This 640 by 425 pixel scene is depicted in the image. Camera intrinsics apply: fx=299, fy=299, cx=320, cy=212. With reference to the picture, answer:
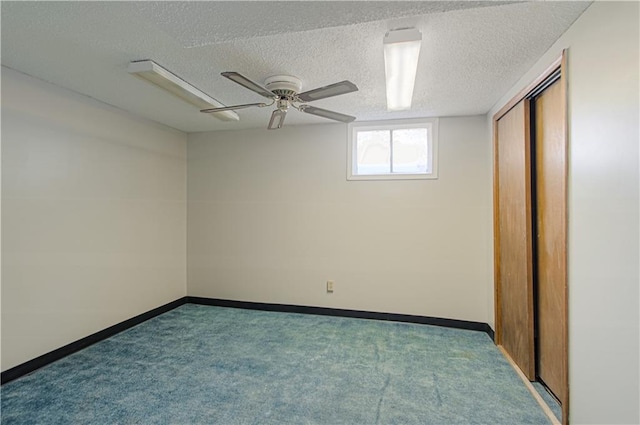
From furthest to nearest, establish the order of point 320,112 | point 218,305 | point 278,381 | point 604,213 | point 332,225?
point 218,305 < point 332,225 < point 320,112 < point 278,381 < point 604,213

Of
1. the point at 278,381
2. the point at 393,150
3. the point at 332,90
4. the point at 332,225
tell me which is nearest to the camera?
the point at 332,90

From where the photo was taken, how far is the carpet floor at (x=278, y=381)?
1.96 m

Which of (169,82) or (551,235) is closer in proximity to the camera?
(551,235)

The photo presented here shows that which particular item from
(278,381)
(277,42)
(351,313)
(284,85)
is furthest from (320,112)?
(351,313)

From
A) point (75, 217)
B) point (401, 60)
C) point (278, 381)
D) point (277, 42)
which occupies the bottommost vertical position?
point (278, 381)

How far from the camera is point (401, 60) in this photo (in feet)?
6.24

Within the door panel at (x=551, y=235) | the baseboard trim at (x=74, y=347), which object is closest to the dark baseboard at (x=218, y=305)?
the baseboard trim at (x=74, y=347)

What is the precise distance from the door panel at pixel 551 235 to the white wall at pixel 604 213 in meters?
0.15

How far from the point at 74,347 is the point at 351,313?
285 cm

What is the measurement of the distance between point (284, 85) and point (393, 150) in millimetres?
1830

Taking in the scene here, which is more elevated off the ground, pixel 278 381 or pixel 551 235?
pixel 551 235

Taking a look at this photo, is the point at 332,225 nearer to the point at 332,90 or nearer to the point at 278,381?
the point at 278,381

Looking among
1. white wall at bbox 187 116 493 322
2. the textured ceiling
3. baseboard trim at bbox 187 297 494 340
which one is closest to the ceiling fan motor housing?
the textured ceiling

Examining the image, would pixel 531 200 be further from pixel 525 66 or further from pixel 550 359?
pixel 550 359
